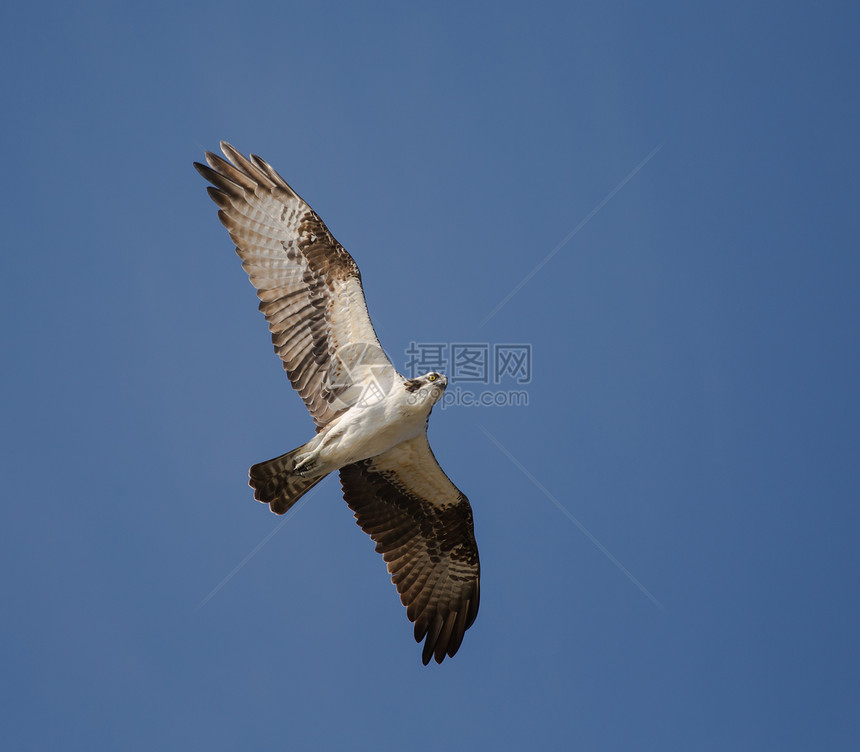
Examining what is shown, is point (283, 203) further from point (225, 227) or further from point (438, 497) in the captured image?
point (438, 497)

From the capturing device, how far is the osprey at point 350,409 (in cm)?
995

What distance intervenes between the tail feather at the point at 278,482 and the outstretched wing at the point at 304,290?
2.32ft

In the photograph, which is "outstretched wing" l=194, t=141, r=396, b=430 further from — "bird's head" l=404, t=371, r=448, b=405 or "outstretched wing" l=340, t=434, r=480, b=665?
"outstretched wing" l=340, t=434, r=480, b=665

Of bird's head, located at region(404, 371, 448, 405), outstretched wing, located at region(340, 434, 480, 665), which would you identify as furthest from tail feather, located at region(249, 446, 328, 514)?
bird's head, located at region(404, 371, 448, 405)

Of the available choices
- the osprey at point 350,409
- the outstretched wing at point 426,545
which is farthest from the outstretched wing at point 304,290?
the outstretched wing at point 426,545

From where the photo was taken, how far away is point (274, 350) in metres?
10.4

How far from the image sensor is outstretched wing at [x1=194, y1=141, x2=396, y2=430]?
10.3 meters

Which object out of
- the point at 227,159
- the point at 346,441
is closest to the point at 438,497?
the point at 346,441

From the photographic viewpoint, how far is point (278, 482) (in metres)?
9.90

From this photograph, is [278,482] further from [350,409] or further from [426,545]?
[426,545]

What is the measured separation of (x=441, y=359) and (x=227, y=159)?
393 centimetres

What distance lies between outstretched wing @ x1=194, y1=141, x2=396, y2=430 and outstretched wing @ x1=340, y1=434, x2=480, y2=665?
1.29 m

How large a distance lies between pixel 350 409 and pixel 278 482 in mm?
1178

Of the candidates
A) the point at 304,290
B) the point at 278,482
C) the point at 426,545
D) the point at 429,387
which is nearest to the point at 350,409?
the point at 429,387
